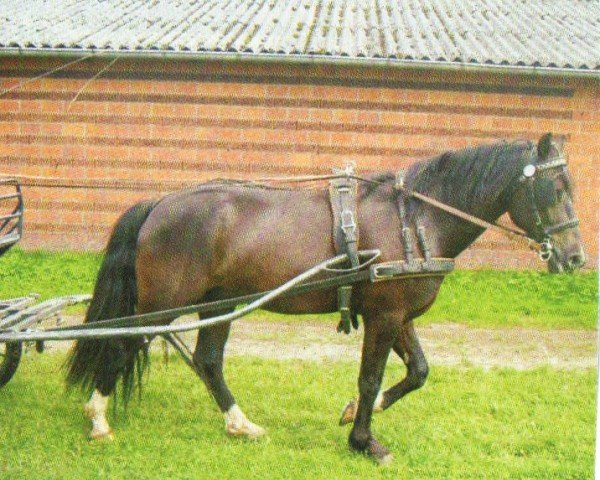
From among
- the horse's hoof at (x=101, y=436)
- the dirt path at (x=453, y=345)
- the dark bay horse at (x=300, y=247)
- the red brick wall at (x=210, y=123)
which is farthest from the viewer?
the red brick wall at (x=210, y=123)

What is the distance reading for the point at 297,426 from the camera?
12.7 ft

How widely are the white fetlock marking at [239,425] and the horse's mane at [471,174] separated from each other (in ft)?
4.85

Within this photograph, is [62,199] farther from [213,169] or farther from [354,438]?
[354,438]

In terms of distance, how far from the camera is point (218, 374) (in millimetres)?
3781

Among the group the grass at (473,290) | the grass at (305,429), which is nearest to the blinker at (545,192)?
the grass at (305,429)

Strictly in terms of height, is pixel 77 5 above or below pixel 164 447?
above

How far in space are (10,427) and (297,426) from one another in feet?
4.97

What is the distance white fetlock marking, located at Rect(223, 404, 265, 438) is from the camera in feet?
12.2

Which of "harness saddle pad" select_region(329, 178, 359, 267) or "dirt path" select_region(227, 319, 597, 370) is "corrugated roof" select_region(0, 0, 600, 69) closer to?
"dirt path" select_region(227, 319, 597, 370)

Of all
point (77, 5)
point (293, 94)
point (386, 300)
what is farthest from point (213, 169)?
point (386, 300)

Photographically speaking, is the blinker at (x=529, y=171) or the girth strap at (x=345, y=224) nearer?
the blinker at (x=529, y=171)

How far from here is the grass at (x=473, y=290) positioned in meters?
5.24

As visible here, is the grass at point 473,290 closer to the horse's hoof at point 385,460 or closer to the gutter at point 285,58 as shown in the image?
the gutter at point 285,58

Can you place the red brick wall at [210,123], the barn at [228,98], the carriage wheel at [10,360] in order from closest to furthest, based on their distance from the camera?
the carriage wheel at [10,360]
the barn at [228,98]
the red brick wall at [210,123]
